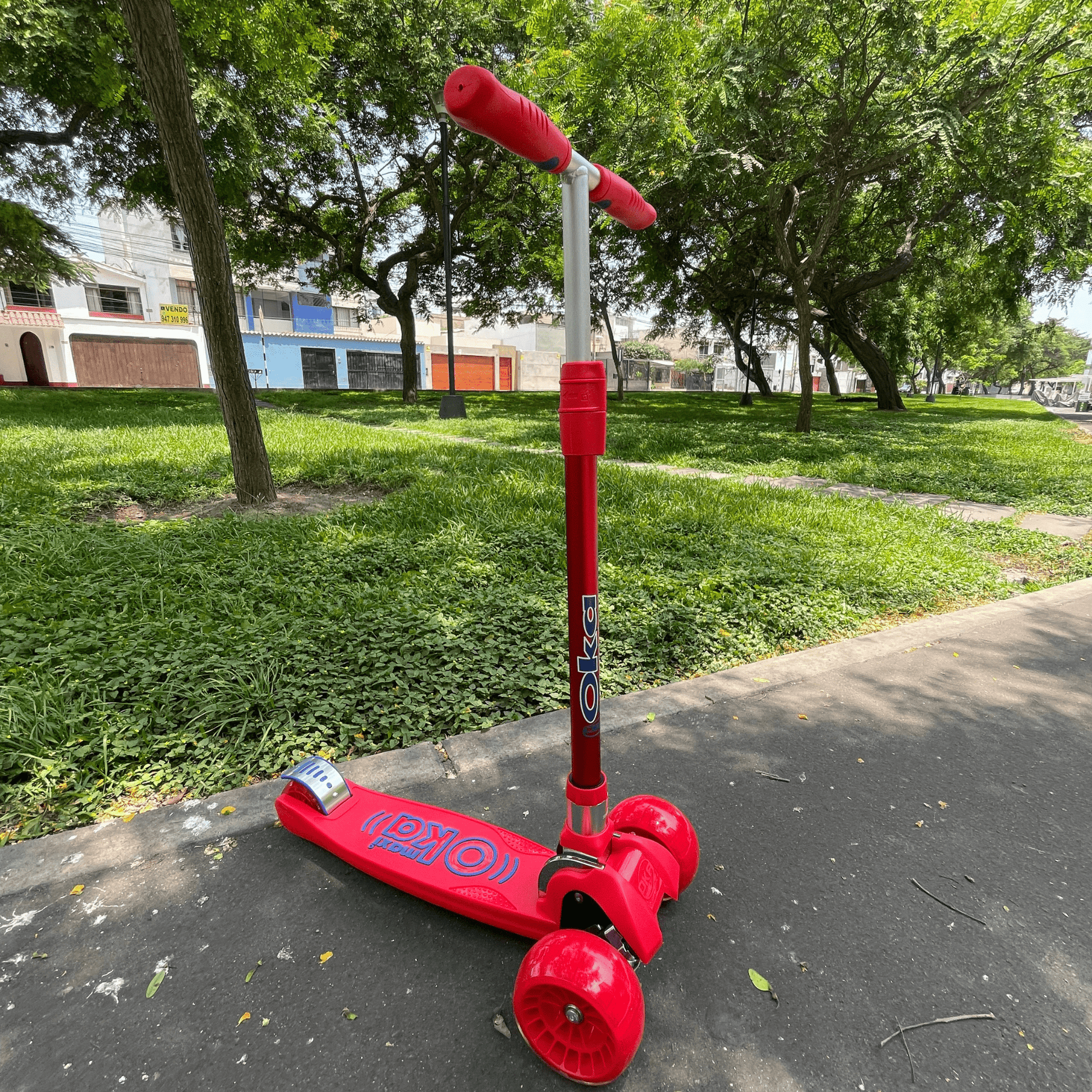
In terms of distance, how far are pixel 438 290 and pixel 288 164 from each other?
816 centimetres

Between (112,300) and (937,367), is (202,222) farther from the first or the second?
(937,367)

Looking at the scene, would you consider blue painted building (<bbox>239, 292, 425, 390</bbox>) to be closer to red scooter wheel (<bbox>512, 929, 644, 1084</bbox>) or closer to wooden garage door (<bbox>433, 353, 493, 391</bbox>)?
wooden garage door (<bbox>433, 353, 493, 391</bbox>)

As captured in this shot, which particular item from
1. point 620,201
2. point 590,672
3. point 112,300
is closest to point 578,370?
point 620,201

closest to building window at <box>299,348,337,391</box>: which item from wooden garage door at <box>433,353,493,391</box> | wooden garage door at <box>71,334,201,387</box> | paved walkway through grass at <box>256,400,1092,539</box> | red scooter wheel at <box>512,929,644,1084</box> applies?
wooden garage door at <box>71,334,201,387</box>

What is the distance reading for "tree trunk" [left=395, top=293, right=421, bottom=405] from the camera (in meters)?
19.7

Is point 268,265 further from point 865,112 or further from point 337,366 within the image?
point 337,366

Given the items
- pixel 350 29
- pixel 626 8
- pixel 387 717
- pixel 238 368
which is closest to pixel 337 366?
pixel 350 29

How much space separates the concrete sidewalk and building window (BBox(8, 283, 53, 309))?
37.6 metres

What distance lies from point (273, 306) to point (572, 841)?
42.0 m

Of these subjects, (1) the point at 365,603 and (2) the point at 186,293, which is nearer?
(1) the point at 365,603

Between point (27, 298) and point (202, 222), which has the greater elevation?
point (27, 298)

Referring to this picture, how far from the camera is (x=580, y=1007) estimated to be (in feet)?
4.12

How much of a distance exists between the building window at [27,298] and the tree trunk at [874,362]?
1376 inches

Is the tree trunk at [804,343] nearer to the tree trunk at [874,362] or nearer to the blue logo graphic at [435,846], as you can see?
the tree trunk at [874,362]
